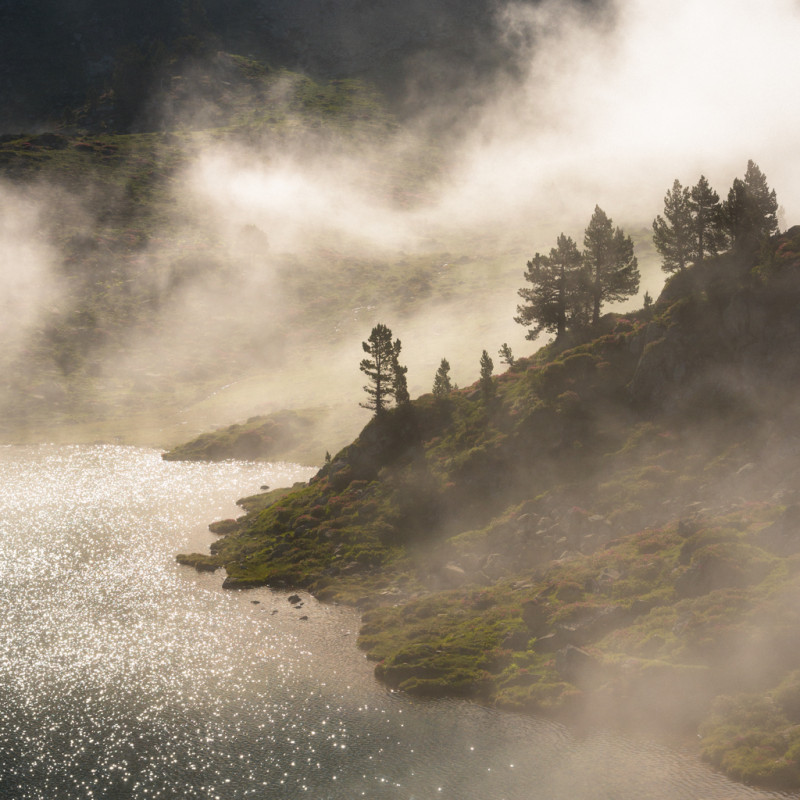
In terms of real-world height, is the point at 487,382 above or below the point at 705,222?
below

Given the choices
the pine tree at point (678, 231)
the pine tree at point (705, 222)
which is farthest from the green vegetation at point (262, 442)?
the pine tree at point (705, 222)

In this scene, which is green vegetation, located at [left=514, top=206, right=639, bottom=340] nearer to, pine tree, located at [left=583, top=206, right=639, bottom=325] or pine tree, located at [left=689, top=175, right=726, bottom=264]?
pine tree, located at [left=583, top=206, right=639, bottom=325]

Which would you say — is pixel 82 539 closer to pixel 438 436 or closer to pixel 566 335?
pixel 438 436

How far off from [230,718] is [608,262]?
76.5 m

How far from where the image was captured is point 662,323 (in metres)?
83.7

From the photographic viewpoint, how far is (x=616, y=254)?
95.7 metres

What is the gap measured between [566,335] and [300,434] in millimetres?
88027

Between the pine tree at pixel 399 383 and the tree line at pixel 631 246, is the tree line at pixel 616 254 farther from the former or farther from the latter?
the pine tree at pixel 399 383

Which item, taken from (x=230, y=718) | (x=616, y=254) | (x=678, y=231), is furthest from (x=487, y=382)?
(x=230, y=718)

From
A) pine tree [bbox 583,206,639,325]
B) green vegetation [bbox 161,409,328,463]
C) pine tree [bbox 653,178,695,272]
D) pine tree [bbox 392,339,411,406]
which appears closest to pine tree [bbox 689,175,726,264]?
pine tree [bbox 653,178,695,272]

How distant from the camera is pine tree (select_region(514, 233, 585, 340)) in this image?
9762 cm

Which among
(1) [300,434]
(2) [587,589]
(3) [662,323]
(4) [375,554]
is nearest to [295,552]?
(4) [375,554]

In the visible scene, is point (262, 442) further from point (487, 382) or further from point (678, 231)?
point (678, 231)

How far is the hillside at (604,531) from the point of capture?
51.0 metres
